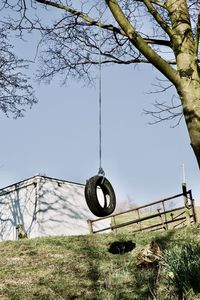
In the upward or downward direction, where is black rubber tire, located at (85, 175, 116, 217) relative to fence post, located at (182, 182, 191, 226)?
downward

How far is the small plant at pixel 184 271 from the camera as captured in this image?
21.0 feet

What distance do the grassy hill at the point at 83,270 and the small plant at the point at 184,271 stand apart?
0.17 metres

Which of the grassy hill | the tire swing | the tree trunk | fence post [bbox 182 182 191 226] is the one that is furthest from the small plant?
fence post [bbox 182 182 191 226]

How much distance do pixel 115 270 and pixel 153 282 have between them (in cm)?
160

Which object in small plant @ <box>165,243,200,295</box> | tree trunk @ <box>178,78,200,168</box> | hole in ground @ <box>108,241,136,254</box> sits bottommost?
small plant @ <box>165,243,200,295</box>

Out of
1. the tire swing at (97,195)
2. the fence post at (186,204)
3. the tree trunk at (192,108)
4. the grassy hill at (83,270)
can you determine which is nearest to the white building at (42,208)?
the grassy hill at (83,270)

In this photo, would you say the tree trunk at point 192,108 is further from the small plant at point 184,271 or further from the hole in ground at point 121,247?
the hole in ground at point 121,247

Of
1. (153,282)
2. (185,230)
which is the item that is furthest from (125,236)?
(153,282)

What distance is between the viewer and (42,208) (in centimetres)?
2123

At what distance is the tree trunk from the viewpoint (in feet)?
17.6

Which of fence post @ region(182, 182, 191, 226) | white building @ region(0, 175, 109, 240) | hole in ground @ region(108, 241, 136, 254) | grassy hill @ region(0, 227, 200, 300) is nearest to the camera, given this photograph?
grassy hill @ region(0, 227, 200, 300)

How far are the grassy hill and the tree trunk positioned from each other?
2.48 metres

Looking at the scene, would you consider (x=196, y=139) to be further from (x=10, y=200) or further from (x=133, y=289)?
(x=10, y=200)

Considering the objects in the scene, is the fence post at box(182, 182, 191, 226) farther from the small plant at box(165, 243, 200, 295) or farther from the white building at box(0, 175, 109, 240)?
Answer: the white building at box(0, 175, 109, 240)
